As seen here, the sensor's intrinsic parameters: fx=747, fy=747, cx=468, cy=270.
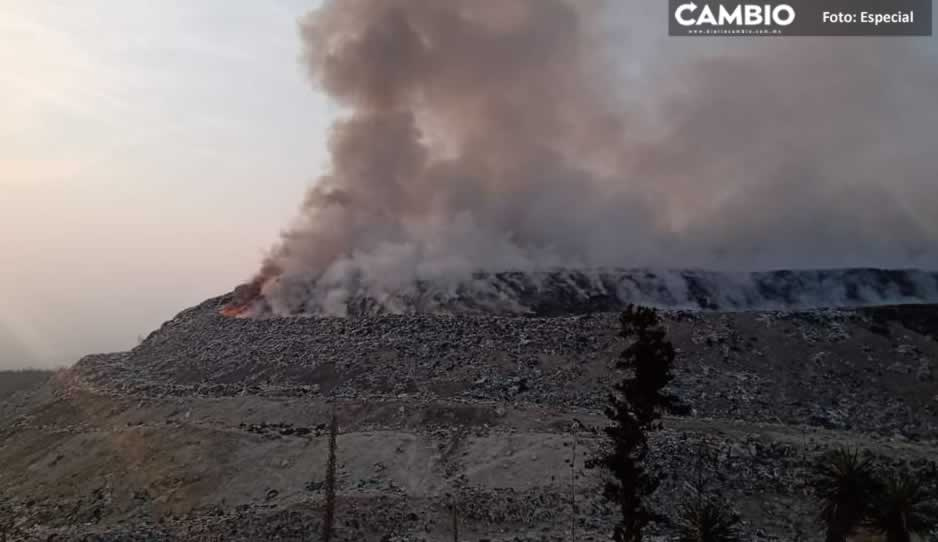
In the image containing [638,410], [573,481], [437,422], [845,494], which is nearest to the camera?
[845,494]

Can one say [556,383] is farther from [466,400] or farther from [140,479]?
[140,479]

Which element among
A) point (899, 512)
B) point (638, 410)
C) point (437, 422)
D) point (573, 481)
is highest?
point (638, 410)

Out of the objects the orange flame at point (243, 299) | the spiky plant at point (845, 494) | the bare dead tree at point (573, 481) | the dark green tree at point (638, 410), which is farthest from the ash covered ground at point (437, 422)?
the spiky plant at point (845, 494)

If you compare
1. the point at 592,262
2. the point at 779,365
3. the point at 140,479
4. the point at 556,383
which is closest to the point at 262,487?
the point at 140,479

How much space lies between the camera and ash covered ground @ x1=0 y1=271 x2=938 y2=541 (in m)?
42.3

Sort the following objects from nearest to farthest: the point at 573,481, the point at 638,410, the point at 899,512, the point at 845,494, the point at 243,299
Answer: the point at 899,512, the point at 845,494, the point at 638,410, the point at 573,481, the point at 243,299

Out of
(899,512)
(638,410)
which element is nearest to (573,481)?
(638,410)

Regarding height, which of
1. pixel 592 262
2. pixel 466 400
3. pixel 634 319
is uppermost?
pixel 592 262

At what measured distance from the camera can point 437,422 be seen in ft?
168

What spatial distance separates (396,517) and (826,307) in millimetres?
51016

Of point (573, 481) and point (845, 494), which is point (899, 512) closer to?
point (845, 494)

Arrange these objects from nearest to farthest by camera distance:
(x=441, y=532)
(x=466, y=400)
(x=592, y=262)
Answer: (x=441, y=532) → (x=466, y=400) → (x=592, y=262)

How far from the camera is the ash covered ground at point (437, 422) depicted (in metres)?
42.3

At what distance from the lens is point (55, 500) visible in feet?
158
